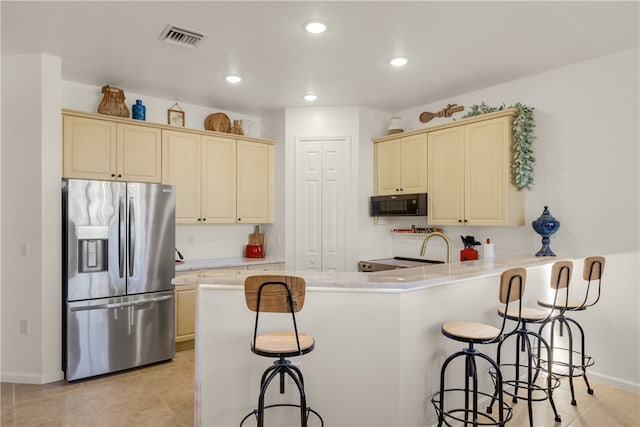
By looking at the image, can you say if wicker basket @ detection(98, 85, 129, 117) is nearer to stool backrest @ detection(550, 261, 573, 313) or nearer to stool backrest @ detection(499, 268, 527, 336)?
stool backrest @ detection(499, 268, 527, 336)

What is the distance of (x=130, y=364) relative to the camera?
11.9ft

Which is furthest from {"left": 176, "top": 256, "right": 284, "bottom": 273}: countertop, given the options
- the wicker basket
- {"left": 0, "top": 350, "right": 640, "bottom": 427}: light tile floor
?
the wicker basket

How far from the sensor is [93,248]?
3.46 m

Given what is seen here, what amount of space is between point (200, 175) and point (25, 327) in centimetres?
216

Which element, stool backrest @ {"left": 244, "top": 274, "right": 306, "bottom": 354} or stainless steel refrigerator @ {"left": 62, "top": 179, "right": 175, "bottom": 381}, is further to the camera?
stainless steel refrigerator @ {"left": 62, "top": 179, "right": 175, "bottom": 381}

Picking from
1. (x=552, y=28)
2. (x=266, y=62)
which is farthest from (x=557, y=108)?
(x=266, y=62)

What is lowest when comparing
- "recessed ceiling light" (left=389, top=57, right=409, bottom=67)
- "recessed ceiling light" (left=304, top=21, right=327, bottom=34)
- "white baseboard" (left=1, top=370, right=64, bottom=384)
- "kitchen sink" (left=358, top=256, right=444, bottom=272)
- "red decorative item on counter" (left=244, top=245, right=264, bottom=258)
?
"white baseboard" (left=1, top=370, right=64, bottom=384)

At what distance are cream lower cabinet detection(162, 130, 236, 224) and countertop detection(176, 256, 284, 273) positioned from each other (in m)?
0.48

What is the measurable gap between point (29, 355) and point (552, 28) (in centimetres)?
492

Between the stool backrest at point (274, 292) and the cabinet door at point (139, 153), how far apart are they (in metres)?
2.75

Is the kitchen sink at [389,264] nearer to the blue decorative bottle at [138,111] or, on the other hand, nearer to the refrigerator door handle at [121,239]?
the refrigerator door handle at [121,239]

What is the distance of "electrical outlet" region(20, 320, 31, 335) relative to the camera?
134 inches

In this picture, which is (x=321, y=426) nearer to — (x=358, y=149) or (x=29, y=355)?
(x=29, y=355)

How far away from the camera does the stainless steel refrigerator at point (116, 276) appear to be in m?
3.38
